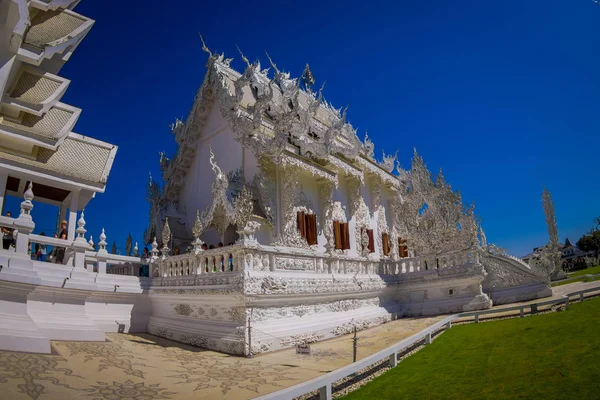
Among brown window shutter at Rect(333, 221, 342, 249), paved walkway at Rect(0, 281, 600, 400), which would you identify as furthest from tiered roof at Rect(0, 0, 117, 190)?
brown window shutter at Rect(333, 221, 342, 249)

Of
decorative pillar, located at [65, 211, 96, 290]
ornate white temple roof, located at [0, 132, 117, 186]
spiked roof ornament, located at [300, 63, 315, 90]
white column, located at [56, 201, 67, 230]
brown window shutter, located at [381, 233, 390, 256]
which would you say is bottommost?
decorative pillar, located at [65, 211, 96, 290]

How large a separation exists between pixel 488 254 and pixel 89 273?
1211 centimetres

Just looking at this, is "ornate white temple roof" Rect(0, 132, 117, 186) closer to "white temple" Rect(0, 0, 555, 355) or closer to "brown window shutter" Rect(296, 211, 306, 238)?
"white temple" Rect(0, 0, 555, 355)

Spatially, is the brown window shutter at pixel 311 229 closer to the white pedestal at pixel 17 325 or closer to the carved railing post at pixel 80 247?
the carved railing post at pixel 80 247

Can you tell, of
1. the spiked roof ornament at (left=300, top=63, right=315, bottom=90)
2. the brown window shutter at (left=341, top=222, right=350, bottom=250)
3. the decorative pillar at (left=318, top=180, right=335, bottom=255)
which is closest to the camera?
the decorative pillar at (left=318, top=180, right=335, bottom=255)

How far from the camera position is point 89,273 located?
816 centimetres

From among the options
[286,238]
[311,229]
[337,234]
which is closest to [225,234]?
[286,238]

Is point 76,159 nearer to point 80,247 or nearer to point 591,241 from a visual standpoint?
point 80,247

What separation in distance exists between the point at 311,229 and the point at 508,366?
784 cm

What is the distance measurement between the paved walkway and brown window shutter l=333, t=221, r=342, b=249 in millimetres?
5243

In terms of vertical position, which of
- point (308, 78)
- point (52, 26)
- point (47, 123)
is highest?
point (308, 78)

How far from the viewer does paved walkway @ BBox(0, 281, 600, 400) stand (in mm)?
4195

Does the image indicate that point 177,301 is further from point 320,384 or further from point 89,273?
point 320,384

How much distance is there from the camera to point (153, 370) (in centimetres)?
561
